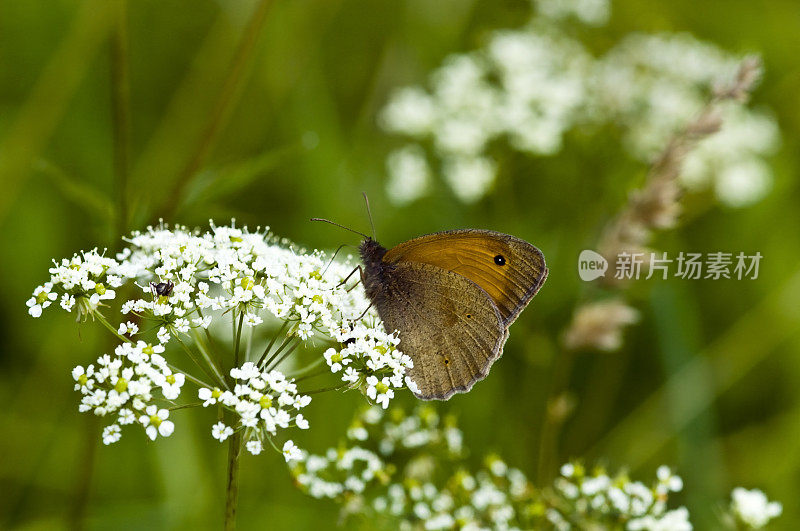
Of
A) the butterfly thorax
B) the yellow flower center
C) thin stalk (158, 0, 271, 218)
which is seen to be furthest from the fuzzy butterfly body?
the yellow flower center

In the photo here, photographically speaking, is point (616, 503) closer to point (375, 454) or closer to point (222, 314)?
point (375, 454)

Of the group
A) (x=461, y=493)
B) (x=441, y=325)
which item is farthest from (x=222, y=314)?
(x=461, y=493)

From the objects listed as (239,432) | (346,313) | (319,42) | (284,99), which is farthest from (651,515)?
(319,42)

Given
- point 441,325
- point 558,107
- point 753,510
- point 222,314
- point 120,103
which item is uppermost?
point 558,107

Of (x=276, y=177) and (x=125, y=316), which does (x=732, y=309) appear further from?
(x=125, y=316)

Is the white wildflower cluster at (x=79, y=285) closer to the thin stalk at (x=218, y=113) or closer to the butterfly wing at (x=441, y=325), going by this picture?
the thin stalk at (x=218, y=113)

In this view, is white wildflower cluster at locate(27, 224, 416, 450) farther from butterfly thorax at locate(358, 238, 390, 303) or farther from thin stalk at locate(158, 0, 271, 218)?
thin stalk at locate(158, 0, 271, 218)

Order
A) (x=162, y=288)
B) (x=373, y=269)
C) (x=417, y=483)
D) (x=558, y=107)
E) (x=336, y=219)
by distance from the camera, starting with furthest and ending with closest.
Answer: (x=558, y=107) → (x=336, y=219) → (x=373, y=269) → (x=417, y=483) → (x=162, y=288)

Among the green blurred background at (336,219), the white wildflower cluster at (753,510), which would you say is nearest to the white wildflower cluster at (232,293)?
the green blurred background at (336,219)
